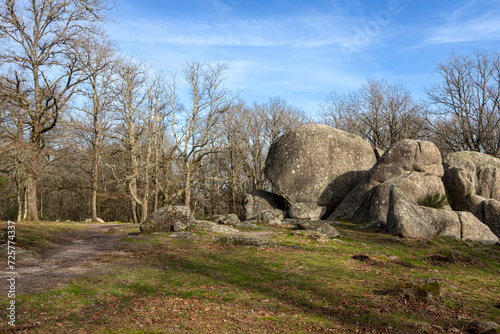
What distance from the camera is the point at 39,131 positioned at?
2344 cm

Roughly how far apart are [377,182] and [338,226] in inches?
162

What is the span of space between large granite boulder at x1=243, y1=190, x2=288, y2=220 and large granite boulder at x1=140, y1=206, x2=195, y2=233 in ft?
26.7

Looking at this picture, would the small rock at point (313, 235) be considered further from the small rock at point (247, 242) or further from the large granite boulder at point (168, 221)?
the large granite boulder at point (168, 221)

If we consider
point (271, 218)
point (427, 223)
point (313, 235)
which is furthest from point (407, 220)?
point (271, 218)

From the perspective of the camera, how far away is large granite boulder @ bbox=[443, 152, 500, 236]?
19625 mm

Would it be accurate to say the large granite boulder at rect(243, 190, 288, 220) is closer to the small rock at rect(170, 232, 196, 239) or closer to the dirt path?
the small rock at rect(170, 232, 196, 239)

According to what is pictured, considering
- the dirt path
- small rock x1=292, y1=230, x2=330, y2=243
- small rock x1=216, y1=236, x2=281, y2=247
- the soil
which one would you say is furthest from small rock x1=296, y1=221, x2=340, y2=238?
the dirt path

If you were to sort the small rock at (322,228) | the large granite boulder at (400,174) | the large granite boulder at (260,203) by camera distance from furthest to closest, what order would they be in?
the large granite boulder at (260,203), the large granite boulder at (400,174), the small rock at (322,228)

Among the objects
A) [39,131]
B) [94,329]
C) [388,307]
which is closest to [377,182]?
[388,307]

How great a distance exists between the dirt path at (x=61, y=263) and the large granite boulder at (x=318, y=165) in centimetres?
1278

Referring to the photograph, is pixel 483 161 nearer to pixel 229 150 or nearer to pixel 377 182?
pixel 377 182

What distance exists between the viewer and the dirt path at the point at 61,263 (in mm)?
7952

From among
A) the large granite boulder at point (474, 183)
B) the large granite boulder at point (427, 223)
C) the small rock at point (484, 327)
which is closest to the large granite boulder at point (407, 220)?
the large granite boulder at point (427, 223)

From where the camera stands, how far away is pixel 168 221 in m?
16.6
